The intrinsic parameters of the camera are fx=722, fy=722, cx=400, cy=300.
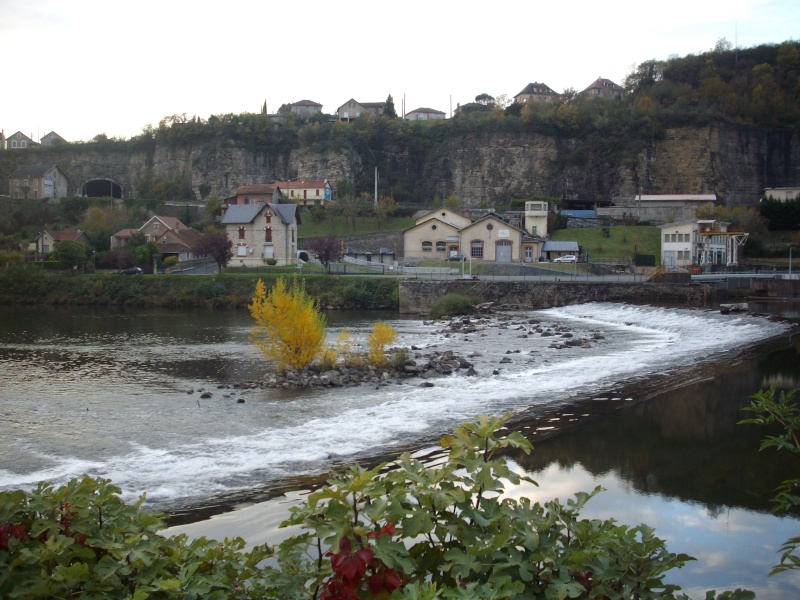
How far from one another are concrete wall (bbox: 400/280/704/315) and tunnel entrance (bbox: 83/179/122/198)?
208 feet

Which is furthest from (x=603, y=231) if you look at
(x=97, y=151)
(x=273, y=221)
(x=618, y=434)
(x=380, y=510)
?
(x=97, y=151)

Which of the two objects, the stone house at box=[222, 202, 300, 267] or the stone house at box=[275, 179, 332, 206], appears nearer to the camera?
the stone house at box=[222, 202, 300, 267]

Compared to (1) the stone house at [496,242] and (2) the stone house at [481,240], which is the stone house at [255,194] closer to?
(2) the stone house at [481,240]

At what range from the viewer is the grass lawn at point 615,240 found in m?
55.0

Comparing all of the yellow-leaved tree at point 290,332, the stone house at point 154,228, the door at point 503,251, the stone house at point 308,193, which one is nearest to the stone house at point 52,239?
the stone house at point 154,228

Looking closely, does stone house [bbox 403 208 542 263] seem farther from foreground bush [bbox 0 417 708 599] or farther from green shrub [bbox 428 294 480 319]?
foreground bush [bbox 0 417 708 599]

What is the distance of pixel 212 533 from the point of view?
30.6ft

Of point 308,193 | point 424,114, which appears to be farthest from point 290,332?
point 424,114

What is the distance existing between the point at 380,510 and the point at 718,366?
764 inches

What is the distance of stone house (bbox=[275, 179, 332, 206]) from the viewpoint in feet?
253

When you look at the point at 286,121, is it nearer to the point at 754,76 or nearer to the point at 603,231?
the point at 603,231

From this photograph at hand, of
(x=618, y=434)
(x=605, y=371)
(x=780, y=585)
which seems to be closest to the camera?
(x=780, y=585)

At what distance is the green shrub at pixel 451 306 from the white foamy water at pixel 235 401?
8.61 meters

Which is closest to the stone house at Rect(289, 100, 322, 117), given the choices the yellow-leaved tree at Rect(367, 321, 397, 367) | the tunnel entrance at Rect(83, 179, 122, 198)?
the tunnel entrance at Rect(83, 179, 122, 198)
